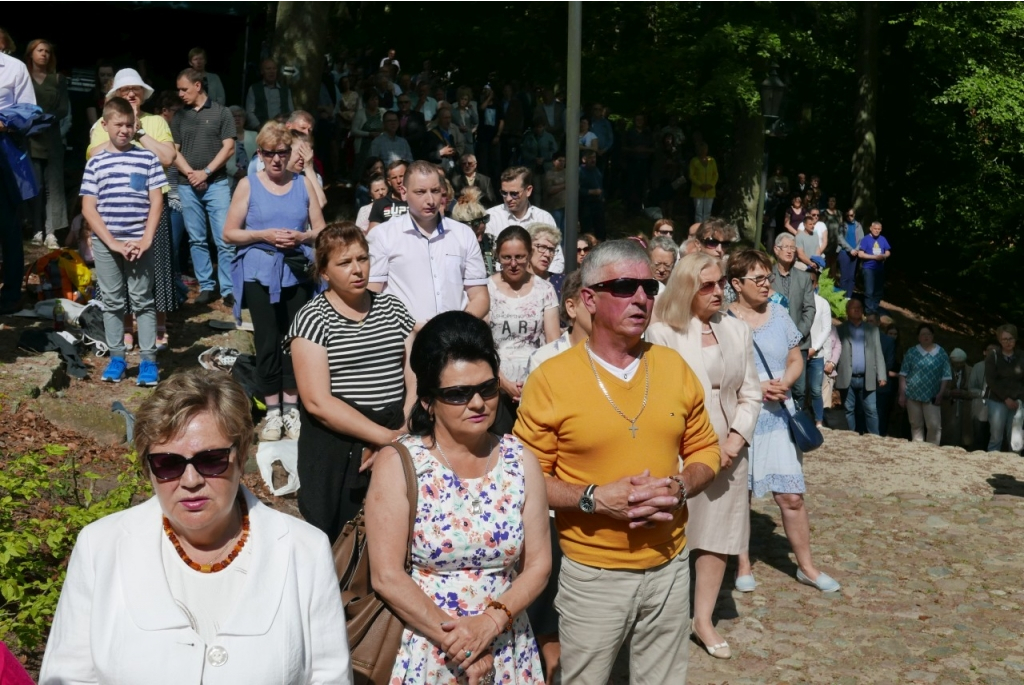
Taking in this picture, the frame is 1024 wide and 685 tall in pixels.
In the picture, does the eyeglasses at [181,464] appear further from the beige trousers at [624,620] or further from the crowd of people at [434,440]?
the beige trousers at [624,620]

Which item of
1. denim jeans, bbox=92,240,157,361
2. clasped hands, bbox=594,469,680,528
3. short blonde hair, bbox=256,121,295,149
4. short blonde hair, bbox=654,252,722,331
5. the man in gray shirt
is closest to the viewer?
clasped hands, bbox=594,469,680,528

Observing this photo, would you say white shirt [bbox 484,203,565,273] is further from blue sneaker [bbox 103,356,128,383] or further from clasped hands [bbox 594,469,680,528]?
clasped hands [bbox 594,469,680,528]

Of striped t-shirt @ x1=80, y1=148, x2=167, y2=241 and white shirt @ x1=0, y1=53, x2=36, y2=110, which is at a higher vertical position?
white shirt @ x1=0, y1=53, x2=36, y2=110

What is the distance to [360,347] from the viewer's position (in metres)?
5.31

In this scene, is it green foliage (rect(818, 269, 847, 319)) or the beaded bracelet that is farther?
green foliage (rect(818, 269, 847, 319))

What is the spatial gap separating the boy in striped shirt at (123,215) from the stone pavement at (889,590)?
4.59 m

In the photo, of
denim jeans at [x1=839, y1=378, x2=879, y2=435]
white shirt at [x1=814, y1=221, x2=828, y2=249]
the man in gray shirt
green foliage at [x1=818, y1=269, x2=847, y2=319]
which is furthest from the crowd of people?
white shirt at [x1=814, y1=221, x2=828, y2=249]

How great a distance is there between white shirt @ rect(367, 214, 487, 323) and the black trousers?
1.40m

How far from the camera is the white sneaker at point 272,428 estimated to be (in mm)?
8273

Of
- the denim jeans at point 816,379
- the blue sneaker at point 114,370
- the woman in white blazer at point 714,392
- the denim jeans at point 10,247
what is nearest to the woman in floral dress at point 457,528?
the woman in white blazer at point 714,392

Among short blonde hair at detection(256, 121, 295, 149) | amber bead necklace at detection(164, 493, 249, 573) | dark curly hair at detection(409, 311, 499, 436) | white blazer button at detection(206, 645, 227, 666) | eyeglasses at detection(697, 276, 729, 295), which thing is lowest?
white blazer button at detection(206, 645, 227, 666)

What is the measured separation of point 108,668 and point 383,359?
255 centimetres

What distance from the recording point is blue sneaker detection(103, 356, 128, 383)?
888 cm

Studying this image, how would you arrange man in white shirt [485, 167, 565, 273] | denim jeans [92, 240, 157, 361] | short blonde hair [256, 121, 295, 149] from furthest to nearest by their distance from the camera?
man in white shirt [485, 167, 565, 273]
denim jeans [92, 240, 157, 361]
short blonde hair [256, 121, 295, 149]
